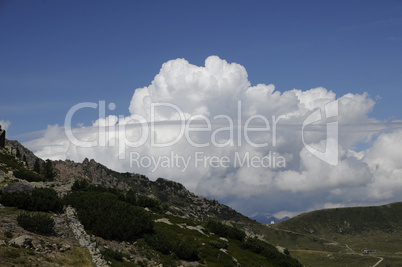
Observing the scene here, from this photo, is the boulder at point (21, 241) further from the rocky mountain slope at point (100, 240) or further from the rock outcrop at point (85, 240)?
the rock outcrop at point (85, 240)

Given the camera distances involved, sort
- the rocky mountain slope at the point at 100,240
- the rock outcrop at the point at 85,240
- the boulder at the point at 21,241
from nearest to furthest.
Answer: the boulder at the point at 21,241, the rocky mountain slope at the point at 100,240, the rock outcrop at the point at 85,240

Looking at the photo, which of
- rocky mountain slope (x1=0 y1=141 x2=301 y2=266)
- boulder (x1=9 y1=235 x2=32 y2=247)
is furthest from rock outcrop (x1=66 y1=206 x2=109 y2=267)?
boulder (x1=9 y1=235 x2=32 y2=247)

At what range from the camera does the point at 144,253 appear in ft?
119

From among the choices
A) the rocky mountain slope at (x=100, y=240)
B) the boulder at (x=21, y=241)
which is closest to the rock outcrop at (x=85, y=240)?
the rocky mountain slope at (x=100, y=240)

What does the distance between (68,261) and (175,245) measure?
16.0 m

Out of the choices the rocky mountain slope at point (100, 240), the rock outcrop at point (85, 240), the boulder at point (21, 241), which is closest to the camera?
the boulder at point (21, 241)

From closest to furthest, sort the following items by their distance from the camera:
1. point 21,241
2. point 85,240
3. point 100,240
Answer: point 21,241 < point 85,240 < point 100,240

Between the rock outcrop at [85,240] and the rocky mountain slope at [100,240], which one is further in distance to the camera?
the rock outcrop at [85,240]

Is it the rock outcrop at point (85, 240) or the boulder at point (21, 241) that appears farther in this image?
the rock outcrop at point (85, 240)

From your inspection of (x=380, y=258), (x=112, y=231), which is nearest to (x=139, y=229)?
(x=112, y=231)

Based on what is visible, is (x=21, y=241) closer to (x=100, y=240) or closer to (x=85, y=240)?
(x=85, y=240)

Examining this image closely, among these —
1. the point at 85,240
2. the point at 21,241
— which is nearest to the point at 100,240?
the point at 85,240

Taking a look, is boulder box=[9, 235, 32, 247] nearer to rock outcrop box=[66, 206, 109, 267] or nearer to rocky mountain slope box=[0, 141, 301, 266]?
rocky mountain slope box=[0, 141, 301, 266]

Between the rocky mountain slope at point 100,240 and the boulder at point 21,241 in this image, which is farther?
the rocky mountain slope at point 100,240
